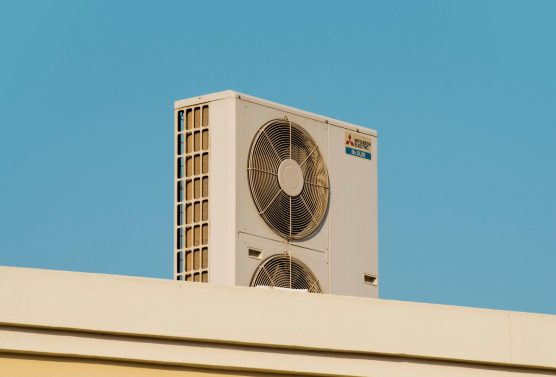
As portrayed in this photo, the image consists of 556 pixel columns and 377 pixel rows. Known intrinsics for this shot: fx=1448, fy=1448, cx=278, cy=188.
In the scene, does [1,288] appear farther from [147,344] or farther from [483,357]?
[483,357]

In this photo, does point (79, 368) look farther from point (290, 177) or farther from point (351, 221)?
point (351, 221)

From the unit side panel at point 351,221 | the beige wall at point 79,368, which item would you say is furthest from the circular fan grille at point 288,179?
the beige wall at point 79,368

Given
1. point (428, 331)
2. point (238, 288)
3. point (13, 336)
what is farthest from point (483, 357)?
point (13, 336)

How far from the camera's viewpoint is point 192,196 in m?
11.7

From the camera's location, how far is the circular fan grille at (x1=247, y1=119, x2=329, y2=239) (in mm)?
11688

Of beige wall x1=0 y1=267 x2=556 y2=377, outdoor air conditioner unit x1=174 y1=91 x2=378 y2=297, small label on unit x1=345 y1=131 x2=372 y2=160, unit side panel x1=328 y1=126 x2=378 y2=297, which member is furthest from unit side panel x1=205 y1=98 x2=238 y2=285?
beige wall x1=0 y1=267 x2=556 y2=377

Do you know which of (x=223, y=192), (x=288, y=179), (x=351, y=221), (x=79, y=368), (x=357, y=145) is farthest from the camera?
(x=357, y=145)

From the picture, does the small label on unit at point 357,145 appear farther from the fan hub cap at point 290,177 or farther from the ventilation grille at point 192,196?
the ventilation grille at point 192,196

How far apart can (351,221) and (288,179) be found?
74 centimetres

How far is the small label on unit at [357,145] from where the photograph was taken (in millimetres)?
12719

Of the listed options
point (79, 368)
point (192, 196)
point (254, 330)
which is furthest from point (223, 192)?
point (79, 368)

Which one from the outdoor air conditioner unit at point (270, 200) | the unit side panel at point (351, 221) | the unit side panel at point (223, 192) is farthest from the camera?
the unit side panel at point (351, 221)

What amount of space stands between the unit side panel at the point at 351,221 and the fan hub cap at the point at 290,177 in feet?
1.27

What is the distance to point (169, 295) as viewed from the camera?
8.41 meters
